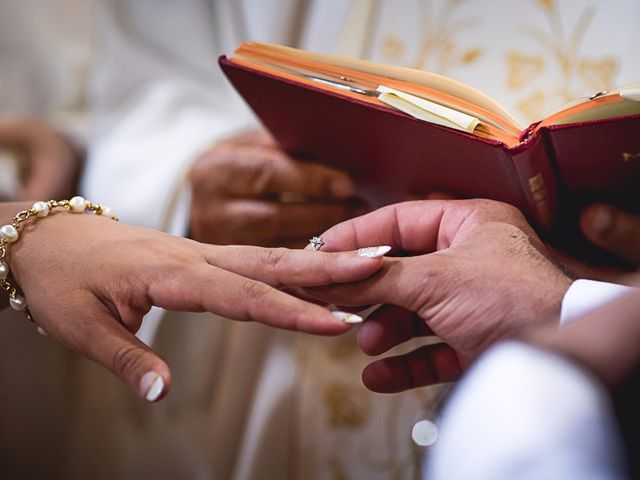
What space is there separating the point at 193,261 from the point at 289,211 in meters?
0.26

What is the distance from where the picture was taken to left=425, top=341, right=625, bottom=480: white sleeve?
1.08 ft

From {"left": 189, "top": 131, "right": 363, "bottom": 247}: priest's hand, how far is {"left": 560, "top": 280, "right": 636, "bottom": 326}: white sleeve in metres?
0.33

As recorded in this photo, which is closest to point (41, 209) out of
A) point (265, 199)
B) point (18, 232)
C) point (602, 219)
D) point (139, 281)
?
point (18, 232)

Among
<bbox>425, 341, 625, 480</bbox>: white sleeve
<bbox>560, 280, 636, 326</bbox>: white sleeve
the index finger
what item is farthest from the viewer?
the index finger

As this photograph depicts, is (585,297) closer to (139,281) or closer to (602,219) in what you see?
(602,219)

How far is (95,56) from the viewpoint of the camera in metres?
0.97

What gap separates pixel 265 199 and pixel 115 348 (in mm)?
337

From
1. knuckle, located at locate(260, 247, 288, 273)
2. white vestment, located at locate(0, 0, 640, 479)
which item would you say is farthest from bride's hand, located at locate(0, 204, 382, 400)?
white vestment, located at locate(0, 0, 640, 479)

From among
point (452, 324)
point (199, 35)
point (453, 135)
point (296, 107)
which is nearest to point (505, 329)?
point (452, 324)

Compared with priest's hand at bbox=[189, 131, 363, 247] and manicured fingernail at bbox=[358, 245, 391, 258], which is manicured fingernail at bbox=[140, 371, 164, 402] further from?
priest's hand at bbox=[189, 131, 363, 247]

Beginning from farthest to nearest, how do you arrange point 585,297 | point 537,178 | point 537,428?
point 537,178
point 585,297
point 537,428

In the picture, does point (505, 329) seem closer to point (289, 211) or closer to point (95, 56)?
point (289, 211)

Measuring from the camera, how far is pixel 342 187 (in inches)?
30.0

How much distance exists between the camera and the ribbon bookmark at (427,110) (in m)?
0.52
